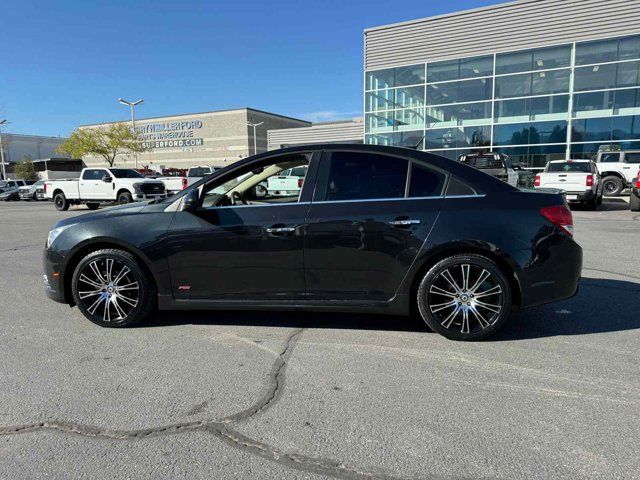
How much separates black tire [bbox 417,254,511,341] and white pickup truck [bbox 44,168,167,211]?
53.7 feet

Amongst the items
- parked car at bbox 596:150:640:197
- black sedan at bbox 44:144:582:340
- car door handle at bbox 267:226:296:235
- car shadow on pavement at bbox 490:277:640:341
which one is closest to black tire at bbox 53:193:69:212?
black sedan at bbox 44:144:582:340

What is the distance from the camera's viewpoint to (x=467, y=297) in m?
3.91

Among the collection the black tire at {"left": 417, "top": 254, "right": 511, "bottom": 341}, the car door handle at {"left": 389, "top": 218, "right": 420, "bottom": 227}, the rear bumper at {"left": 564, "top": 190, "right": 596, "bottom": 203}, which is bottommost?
the black tire at {"left": 417, "top": 254, "right": 511, "bottom": 341}

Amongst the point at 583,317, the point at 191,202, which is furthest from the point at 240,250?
the point at 583,317

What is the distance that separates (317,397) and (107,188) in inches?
728

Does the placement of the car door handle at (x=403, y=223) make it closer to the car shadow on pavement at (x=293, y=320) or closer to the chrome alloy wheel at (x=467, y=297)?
the chrome alloy wheel at (x=467, y=297)

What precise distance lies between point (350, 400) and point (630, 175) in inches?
842

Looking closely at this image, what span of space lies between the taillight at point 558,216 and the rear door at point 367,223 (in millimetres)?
895

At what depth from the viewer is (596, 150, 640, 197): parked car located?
63.9ft

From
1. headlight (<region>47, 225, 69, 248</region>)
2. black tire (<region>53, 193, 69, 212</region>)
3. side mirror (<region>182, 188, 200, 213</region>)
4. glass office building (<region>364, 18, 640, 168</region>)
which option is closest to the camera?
side mirror (<region>182, 188, 200, 213</region>)

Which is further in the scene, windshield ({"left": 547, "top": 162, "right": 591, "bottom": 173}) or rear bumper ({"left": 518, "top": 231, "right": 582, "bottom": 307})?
windshield ({"left": 547, "top": 162, "right": 591, "bottom": 173})

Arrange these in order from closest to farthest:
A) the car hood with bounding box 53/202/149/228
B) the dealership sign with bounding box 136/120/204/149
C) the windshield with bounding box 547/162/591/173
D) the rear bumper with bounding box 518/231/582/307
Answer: the rear bumper with bounding box 518/231/582/307 < the car hood with bounding box 53/202/149/228 < the windshield with bounding box 547/162/591/173 < the dealership sign with bounding box 136/120/204/149

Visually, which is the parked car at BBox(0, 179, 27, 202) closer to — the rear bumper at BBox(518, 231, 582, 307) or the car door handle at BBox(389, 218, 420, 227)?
the car door handle at BBox(389, 218, 420, 227)

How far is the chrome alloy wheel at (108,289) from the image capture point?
430cm
